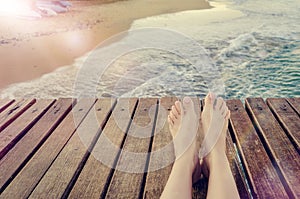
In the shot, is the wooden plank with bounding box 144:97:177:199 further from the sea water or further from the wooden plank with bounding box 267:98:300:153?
the sea water

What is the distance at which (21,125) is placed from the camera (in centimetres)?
255

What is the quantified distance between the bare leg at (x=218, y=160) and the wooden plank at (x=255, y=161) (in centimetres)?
13

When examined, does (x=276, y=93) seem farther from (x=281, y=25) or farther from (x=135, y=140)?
(x=281, y=25)

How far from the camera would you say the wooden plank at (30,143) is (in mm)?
1956

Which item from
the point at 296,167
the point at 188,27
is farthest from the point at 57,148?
the point at 188,27

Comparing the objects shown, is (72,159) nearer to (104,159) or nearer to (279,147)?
(104,159)

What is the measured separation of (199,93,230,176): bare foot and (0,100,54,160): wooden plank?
4.12ft

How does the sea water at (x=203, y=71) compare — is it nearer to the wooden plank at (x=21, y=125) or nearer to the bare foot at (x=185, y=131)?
the wooden plank at (x=21, y=125)

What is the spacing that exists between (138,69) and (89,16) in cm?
631

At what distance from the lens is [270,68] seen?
595 cm

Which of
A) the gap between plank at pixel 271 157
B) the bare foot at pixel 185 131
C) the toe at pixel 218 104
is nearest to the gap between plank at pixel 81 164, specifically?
the bare foot at pixel 185 131

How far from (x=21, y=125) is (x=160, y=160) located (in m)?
1.17

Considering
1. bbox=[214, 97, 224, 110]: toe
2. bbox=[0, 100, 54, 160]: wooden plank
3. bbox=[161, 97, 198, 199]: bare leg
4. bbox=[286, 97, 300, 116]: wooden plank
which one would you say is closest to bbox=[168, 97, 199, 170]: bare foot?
bbox=[161, 97, 198, 199]: bare leg

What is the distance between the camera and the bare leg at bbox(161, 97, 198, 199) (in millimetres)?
1569
